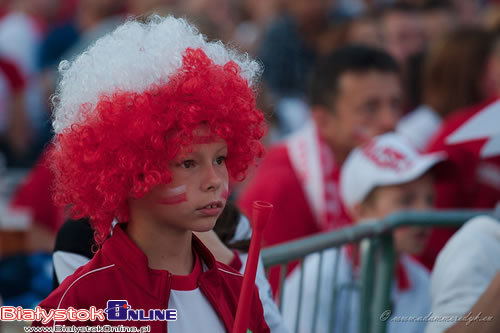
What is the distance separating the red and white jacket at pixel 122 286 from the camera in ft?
5.98

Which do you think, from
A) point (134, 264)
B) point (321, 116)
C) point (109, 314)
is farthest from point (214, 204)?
point (321, 116)

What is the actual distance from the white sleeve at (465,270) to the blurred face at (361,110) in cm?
213

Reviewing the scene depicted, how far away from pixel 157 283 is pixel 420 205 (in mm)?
2426

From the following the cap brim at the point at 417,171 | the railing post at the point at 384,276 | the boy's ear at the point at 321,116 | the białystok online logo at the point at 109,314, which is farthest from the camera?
the boy's ear at the point at 321,116

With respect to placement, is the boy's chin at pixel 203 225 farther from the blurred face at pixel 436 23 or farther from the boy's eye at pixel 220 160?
the blurred face at pixel 436 23

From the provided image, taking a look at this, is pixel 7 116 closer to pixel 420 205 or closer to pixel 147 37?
pixel 420 205

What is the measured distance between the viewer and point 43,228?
16.7ft

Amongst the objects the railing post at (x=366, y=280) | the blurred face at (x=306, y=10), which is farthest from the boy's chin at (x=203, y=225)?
the blurred face at (x=306, y=10)

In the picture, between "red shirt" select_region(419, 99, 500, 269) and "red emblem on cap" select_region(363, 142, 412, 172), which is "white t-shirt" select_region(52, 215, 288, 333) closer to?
"red emblem on cap" select_region(363, 142, 412, 172)

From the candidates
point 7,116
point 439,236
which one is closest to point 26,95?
point 7,116

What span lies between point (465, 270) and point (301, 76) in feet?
16.8

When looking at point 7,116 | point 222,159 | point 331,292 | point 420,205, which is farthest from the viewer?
point 7,116

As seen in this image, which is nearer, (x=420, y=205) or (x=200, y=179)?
(x=200, y=179)

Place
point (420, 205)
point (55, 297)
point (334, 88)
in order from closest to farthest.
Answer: point (55, 297) < point (420, 205) < point (334, 88)
